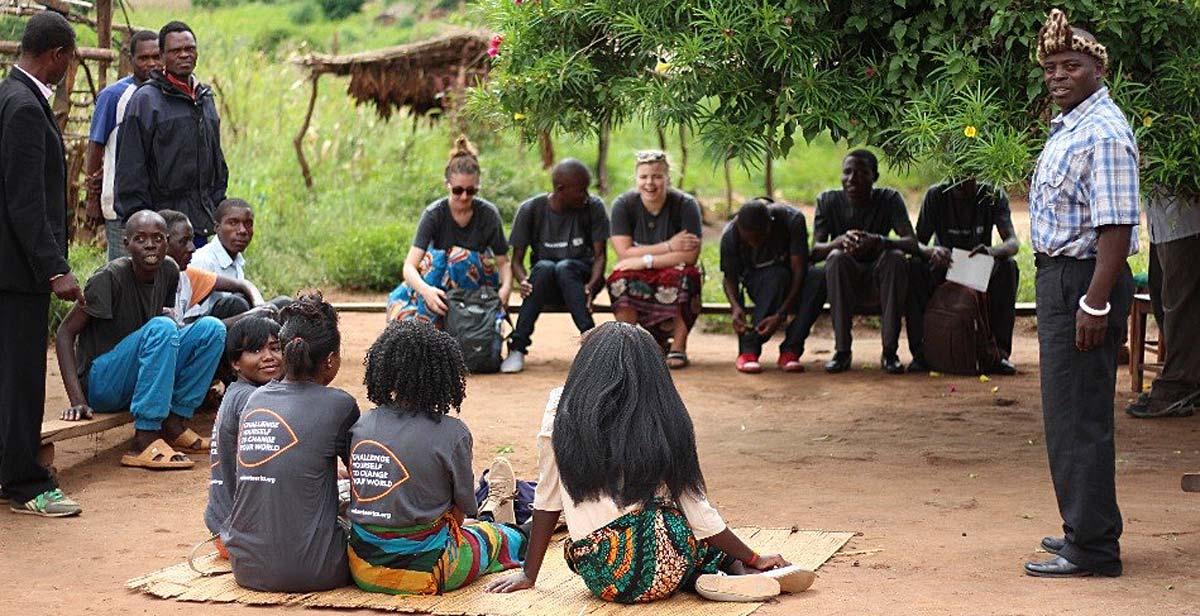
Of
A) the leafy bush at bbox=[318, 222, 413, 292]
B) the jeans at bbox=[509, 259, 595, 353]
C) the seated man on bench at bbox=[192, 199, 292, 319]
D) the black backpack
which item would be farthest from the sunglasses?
the leafy bush at bbox=[318, 222, 413, 292]

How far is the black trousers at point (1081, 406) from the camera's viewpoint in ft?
17.3

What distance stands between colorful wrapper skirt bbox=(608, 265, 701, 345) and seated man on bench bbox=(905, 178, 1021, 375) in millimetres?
1514

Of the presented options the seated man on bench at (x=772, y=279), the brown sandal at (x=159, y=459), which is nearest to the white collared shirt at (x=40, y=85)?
the brown sandal at (x=159, y=459)

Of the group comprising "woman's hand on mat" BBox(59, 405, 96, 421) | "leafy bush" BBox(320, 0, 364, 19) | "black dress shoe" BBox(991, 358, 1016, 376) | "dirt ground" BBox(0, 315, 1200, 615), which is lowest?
"dirt ground" BBox(0, 315, 1200, 615)

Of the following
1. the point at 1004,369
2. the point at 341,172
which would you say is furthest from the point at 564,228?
the point at 341,172

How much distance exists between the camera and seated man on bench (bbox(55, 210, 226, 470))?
7.39m

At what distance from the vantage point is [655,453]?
5.01 meters

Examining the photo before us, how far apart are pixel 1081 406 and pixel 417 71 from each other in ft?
41.2

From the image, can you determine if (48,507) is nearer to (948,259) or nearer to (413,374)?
(413,374)

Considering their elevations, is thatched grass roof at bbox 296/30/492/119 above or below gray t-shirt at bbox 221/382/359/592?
above

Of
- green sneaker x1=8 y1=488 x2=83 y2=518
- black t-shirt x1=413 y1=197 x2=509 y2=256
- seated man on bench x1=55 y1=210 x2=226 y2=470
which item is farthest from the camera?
black t-shirt x1=413 y1=197 x2=509 y2=256

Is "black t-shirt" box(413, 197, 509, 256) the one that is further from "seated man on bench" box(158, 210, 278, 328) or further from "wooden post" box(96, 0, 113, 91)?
"wooden post" box(96, 0, 113, 91)

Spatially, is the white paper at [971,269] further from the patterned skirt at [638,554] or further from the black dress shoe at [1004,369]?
the patterned skirt at [638,554]

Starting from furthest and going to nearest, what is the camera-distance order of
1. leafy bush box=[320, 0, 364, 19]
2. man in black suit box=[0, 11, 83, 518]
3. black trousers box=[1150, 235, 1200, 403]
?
leafy bush box=[320, 0, 364, 19] → black trousers box=[1150, 235, 1200, 403] → man in black suit box=[0, 11, 83, 518]
